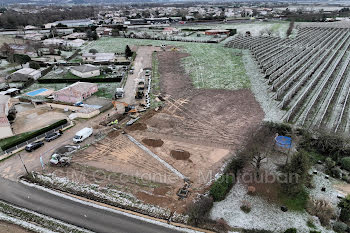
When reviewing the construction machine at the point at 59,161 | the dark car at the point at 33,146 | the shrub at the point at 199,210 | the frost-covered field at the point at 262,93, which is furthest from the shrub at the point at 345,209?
the dark car at the point at 33,146

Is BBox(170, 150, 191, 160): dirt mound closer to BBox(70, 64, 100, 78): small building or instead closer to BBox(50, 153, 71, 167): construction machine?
BBox(50, 153, 71, 167): construction machine

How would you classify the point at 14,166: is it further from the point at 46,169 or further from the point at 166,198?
the point at 166,198

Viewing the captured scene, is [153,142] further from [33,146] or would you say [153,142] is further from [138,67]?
[138,67]

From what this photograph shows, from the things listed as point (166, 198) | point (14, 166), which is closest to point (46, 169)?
point (14, 166)

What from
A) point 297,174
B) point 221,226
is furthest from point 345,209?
point 221,226

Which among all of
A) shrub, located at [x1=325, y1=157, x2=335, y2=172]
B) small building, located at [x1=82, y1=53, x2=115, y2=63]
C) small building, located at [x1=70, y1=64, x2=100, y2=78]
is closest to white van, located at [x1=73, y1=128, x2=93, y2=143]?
small building, located at [x1=70, y1=64, x2=100, y2=78]
